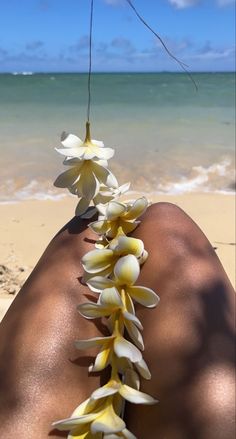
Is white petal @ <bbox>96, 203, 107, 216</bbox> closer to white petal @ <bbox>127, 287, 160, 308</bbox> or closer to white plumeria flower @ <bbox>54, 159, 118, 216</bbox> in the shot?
white plumeria flower @ <bbox>54, 159, 118, 216</bbox>

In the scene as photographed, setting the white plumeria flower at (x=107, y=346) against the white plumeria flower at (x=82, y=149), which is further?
the white plumeria flower at (x=82, y=149)

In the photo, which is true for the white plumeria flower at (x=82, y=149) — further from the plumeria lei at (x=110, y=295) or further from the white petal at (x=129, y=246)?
the white petal at (x=129, y=246)

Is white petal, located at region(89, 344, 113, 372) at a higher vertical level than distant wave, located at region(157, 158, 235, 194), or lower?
higher

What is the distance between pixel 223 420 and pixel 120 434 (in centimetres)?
15

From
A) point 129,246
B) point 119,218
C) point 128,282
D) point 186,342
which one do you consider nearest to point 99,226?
point 119,218

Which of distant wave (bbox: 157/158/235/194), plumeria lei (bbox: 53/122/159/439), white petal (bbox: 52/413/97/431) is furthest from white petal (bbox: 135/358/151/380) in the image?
distant wave (bbox: 157/158/235/194)

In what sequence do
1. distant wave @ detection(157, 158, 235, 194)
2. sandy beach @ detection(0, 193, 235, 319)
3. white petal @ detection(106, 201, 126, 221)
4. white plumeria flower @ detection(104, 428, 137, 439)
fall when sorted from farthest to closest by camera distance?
distant wave @ detection(157, 158, 235, 194) < sandy beach @ detection(0, 193, 235, 319) < white petal @ detection(106, 201, 126, 221) < white plumeria flower @ detection(104, 428, 137, 439)

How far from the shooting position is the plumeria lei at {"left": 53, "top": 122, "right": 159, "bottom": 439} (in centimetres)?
86

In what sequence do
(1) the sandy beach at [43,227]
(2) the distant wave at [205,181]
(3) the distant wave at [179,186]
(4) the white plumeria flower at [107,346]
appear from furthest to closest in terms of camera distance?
(2) the distant wave at [205,181] → (3) the distant wave at [179,186] → (1) the sandy beach at [43,227] → (4) the white plumeria flower at [107,346]

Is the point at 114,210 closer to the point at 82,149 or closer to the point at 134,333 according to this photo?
the point at 82,149

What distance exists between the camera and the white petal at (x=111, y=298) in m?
0.93

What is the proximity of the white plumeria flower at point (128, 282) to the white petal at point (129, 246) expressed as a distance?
0.26 feet

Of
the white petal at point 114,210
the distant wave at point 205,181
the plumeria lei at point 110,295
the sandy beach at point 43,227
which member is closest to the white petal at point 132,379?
the plumeria lei at point 110,295

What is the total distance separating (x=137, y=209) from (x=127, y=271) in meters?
0.26
